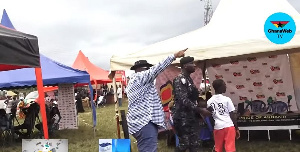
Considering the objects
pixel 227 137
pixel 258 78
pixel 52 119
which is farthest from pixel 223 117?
pixel 52 119

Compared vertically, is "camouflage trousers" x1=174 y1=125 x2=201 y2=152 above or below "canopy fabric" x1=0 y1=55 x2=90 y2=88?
below

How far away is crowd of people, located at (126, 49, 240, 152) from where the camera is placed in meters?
3.73

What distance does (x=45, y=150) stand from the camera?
4.13m

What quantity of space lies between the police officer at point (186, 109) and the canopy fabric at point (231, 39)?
2.98 feet

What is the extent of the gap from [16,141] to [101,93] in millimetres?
18256

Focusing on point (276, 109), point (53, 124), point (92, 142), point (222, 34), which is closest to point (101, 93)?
point (53, 124)

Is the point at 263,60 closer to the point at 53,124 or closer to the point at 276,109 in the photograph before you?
the point at 276,109

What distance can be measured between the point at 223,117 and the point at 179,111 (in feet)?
1.93

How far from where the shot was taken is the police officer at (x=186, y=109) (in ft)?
14.3

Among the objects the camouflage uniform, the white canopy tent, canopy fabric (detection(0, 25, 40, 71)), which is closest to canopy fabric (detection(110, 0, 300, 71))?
the white canopy tent

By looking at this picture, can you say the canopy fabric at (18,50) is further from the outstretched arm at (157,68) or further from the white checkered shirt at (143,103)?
the outstretched arm at (157,68)

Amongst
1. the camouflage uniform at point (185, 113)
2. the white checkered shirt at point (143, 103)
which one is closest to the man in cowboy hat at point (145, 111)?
the white checkered shirt at point (143, 103)

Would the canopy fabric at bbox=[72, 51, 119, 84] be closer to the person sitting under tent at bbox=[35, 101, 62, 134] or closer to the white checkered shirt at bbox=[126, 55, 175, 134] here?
the person sitting under tent at bbox=[35, 101, 62, 134]

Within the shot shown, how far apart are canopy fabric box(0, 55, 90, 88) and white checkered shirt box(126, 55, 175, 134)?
5.40m
